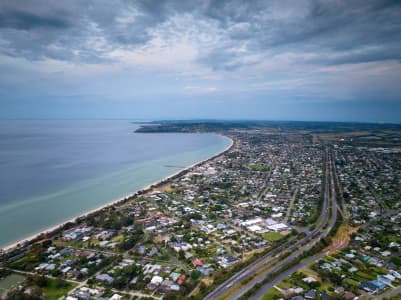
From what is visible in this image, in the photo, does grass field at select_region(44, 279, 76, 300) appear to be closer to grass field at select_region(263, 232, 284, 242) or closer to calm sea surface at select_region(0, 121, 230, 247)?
calm sea surface at select_region(0, 121, 230, 247)

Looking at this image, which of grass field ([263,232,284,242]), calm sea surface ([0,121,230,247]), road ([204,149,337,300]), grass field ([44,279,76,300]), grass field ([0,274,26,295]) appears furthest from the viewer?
calm sea surface ([0,121,230,247])

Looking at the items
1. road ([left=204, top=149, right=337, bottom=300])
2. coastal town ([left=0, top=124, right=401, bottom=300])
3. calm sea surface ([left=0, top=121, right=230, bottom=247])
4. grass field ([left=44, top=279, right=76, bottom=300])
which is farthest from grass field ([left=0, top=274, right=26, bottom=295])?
road ([left=204, top=149, right=337, bottom=300])

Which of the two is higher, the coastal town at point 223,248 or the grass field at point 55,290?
the coastal town at point 223,248

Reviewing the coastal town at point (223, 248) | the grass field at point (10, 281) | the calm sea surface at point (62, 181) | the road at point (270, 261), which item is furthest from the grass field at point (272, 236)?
the calm sea surface at point (62, 181)

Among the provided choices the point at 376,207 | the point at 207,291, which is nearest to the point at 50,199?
the point at 207,291

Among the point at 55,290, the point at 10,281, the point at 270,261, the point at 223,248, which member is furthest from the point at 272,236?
the point at 10,281

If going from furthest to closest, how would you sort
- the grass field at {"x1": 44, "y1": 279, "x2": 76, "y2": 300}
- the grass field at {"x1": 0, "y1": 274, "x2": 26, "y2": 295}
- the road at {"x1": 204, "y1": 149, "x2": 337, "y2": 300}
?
the grass field at {"x1": 0, "y1": 274, "x2": 26, "y2": 295} < the road at {"x1": 204, "y1": 149, "x2": 337, "y2": 300} < the grass field at {"x1": 44, "y1": 279, "x2": 76, "y2": 300}

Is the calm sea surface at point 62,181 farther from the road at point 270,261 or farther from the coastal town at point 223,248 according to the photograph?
the road at point 270,261

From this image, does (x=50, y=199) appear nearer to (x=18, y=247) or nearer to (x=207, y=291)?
(x=18, y=247)
